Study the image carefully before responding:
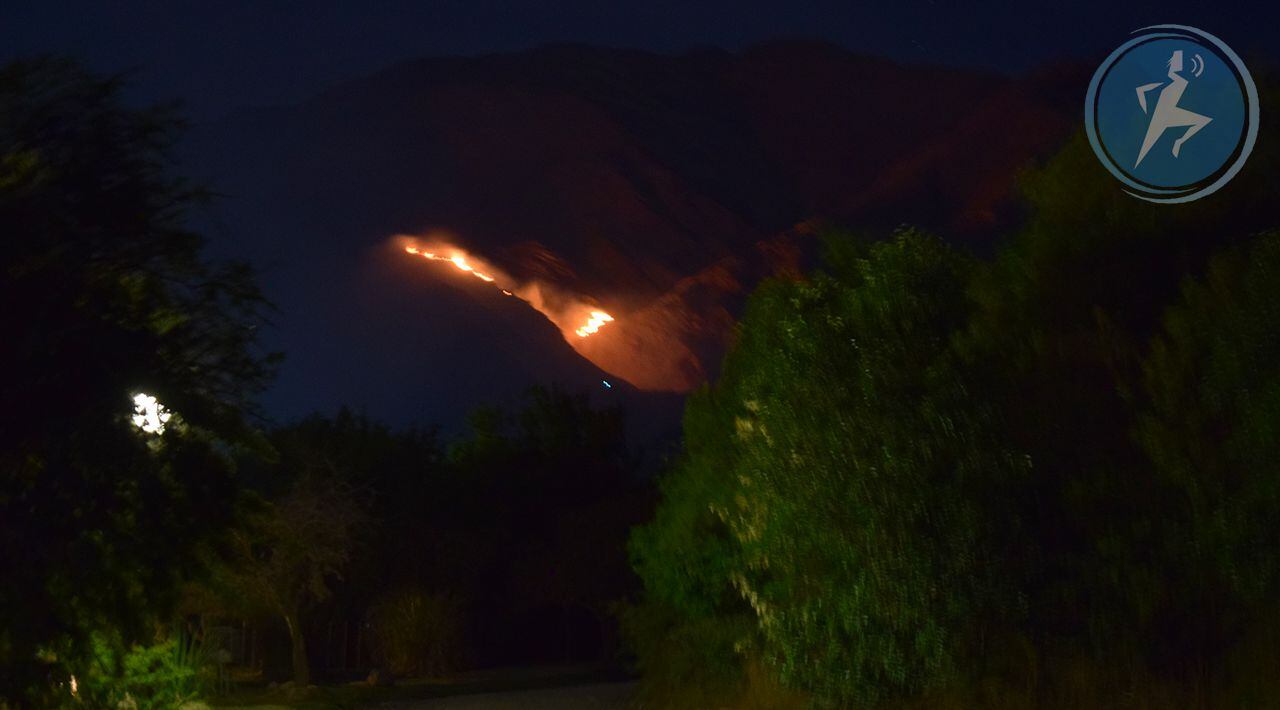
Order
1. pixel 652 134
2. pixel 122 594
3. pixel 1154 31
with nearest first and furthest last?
pixel 122 594
pixel 1154 31
pixel 652 134

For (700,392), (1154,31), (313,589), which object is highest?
(1154,31)

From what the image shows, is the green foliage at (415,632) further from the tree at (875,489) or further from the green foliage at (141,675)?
the tree at (875,489)

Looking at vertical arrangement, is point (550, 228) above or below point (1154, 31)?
above

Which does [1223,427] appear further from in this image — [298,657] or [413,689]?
[413,689]

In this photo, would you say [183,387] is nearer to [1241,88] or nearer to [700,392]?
[700,392]

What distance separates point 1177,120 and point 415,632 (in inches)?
839

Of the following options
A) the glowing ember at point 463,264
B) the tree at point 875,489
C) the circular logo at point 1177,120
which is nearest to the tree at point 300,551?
the tree at point 875,489

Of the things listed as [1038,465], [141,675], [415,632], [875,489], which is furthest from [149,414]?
[415,632]

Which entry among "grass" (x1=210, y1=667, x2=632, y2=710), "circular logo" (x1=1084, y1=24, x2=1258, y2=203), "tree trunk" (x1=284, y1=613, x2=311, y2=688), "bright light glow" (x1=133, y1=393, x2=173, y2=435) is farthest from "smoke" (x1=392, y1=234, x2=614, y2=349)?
"bright light glow" (x1=133, y1=393, x2=173, y2=435)

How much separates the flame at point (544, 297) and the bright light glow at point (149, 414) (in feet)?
138

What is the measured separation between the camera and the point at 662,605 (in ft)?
72.6

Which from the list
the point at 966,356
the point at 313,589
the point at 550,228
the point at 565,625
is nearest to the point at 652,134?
the point at 550,228

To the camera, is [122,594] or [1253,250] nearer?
[1253,250]

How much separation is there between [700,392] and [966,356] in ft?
25.4
